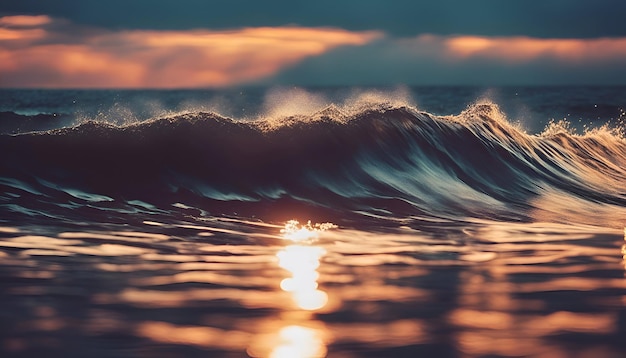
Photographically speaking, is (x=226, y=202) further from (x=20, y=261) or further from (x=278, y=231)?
(x=20, y=261)

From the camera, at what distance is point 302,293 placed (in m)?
4.73

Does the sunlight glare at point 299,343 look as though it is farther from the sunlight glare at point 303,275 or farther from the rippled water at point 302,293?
the sunlight glare at point 303,275

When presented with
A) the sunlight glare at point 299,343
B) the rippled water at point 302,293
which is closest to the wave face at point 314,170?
the rippled water at point 302,293

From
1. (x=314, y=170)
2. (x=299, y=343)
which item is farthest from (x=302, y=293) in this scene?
(x=314, y=170)

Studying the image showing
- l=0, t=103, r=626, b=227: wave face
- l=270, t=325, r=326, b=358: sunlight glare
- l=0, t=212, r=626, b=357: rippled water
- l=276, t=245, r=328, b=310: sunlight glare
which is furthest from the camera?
l=0, t=103, r=626, b=227: wave face

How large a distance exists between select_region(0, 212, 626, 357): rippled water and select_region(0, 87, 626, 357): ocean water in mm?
16

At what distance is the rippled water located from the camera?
371cm

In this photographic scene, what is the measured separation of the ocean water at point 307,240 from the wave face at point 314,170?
34 mm

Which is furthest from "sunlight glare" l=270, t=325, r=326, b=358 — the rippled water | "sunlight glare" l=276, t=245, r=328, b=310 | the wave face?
the wave face

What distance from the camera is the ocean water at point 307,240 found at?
3.87m

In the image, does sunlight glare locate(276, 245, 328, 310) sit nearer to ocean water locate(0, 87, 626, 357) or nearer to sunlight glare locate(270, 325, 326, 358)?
ocean water locate(0, 87, 626, 357)

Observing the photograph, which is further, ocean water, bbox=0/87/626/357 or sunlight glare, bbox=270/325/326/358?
ocean water, bbox=0/87/626/357

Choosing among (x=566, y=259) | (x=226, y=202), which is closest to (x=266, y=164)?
(x=226, y=202)

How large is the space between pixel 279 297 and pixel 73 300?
106 cm
